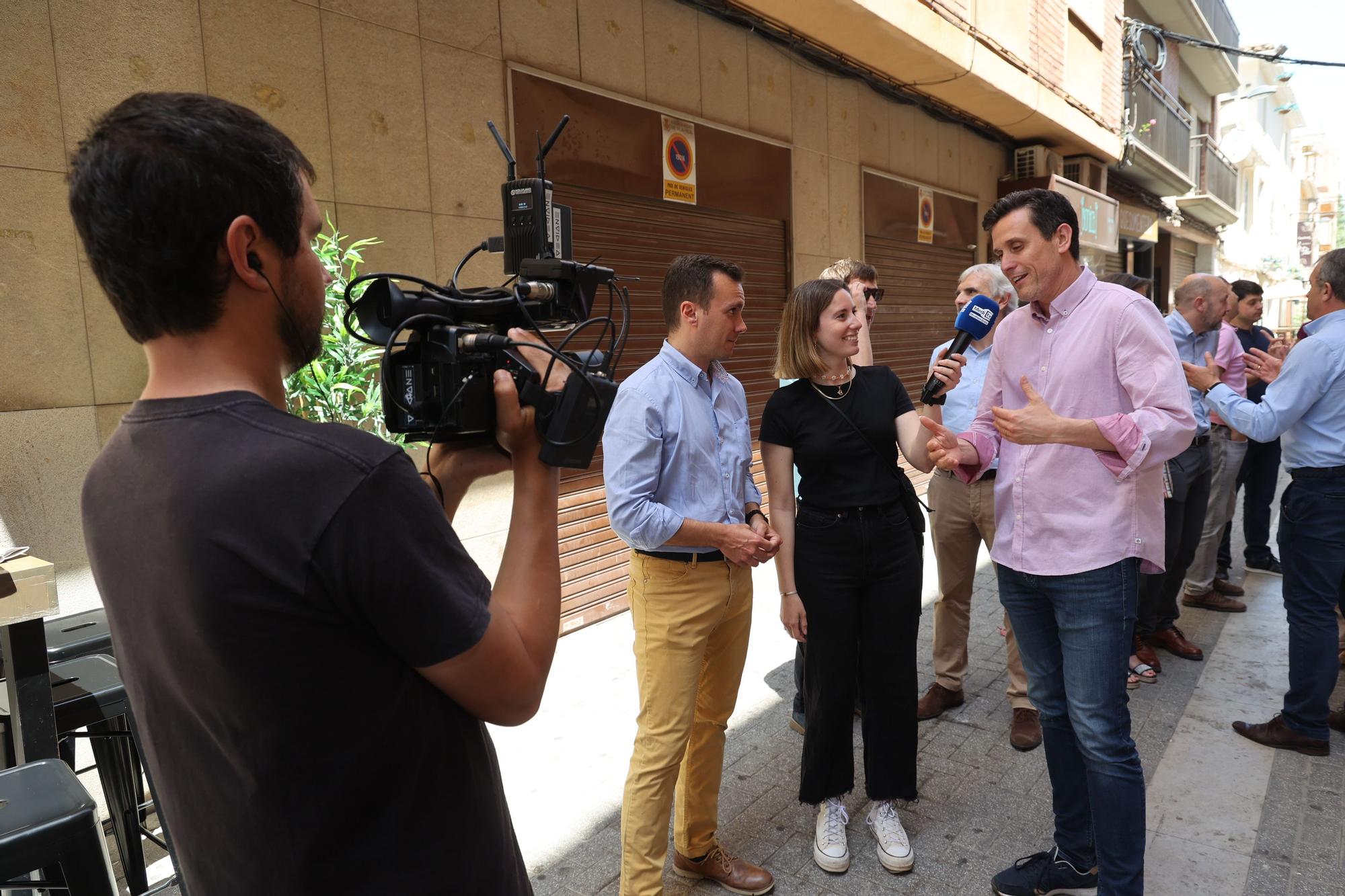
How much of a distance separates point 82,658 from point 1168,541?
5142mm

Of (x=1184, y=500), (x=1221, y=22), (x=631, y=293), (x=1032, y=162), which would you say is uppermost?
(x=1221, y=22)

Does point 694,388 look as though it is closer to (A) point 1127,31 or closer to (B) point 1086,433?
(B) point 1086,433

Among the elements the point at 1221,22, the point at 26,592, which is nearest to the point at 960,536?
the point at 26,592

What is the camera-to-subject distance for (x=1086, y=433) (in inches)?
91.7

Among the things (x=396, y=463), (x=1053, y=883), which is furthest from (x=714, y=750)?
(x=396, y=463)

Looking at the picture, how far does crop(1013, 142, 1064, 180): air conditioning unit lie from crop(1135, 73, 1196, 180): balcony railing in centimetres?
361

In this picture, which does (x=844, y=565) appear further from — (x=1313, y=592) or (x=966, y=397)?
(x=1313, y=592)

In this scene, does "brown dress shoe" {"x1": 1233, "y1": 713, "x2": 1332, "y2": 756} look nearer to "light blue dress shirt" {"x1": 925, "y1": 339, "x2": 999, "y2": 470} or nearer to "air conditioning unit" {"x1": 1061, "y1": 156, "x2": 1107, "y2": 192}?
"light blue dress shirt" {"x1": 925, "y1": 339, "x2": 999, "y2": 470}

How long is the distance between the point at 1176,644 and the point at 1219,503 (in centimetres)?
140

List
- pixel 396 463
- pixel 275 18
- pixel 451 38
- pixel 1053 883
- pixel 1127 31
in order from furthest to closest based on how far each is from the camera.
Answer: pixel 1127 31
pixel 451 38
pixel 275 18
pixel 1053 883
pixel 396 463

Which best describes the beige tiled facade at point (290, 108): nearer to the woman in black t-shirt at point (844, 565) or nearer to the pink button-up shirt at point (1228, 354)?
the woman in black t-shirt at point (844, 565)

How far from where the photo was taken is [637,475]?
261cm

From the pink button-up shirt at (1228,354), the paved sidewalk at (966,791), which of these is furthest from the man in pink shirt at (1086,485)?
the pink button-up shirt at (1228,354)

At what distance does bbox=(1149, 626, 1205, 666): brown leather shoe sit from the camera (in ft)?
15.9
